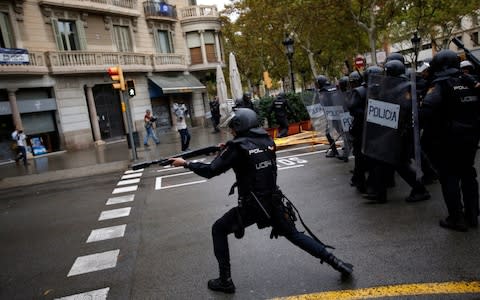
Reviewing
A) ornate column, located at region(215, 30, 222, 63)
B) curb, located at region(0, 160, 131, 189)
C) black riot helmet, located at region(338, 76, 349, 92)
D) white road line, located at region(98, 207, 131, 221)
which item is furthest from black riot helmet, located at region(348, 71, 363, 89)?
ornate column, located at region(215, 30, 222, 63)

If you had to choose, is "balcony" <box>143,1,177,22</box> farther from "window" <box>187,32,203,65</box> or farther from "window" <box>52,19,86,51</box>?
"window" <box>52,19,86,51</box>

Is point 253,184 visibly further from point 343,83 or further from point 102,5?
point 102,5

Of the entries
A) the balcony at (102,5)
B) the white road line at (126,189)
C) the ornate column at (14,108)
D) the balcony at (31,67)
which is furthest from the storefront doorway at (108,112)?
the white road line at (126,189)

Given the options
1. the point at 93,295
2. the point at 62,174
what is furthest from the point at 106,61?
the point at 93,295

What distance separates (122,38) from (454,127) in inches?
945

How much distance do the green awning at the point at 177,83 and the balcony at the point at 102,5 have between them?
13.7 ft

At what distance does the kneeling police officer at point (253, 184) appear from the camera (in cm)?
337

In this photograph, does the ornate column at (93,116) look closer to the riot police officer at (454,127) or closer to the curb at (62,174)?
the curb at (62,174)

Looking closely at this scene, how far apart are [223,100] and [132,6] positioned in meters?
11.5

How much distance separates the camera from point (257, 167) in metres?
3.38

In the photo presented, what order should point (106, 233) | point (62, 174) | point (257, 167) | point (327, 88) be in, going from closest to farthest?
1. point (257, 167)
2. point (106, 233)
3. point (327, 88)
4. point (62, 174)

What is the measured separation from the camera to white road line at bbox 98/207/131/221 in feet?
22.2

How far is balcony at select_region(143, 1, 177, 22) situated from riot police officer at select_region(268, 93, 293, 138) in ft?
53.4

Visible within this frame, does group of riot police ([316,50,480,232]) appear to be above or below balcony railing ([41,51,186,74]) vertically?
below
